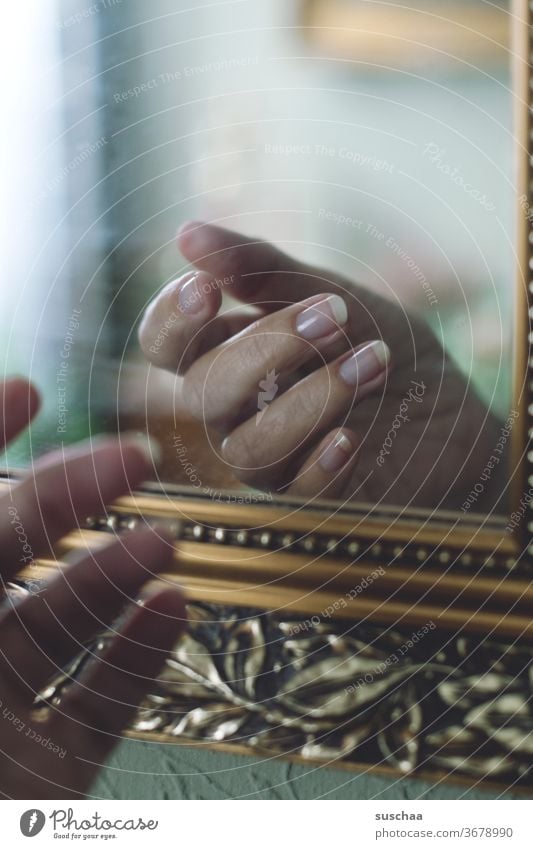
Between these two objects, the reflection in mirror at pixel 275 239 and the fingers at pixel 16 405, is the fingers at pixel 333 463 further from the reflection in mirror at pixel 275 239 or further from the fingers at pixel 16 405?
the fingers at pixel 16 405

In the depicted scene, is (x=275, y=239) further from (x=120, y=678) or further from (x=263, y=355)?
(x=120, y=678)

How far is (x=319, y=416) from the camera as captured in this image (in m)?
0.26

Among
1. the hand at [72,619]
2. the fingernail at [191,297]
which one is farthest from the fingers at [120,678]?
the fingernail at [191,297]

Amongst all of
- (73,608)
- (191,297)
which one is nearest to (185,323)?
(191,297)

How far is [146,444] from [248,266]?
2.9 inches

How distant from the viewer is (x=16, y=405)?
0.93 feet

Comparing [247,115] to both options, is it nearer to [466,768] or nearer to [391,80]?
[391,80]

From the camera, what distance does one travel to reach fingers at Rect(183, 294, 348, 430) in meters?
0.25

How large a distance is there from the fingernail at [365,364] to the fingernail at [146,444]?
71 mm

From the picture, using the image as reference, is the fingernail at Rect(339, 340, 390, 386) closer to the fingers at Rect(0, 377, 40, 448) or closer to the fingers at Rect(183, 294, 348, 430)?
the fingers at Rect(183, 294, 348, 430)

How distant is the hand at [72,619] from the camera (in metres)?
0.27
